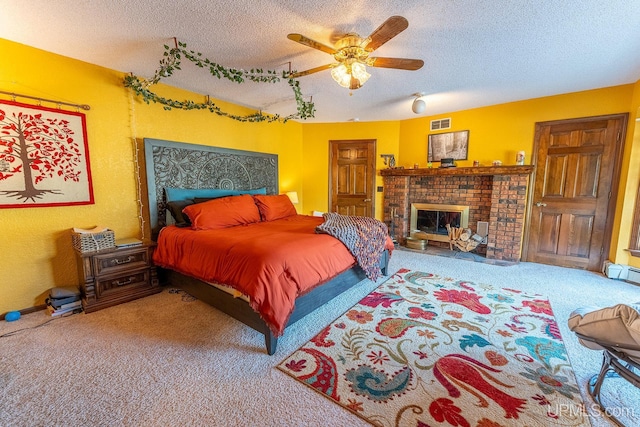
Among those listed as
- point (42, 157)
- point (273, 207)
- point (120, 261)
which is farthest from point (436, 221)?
point (42, 157)

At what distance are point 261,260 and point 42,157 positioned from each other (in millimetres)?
2448

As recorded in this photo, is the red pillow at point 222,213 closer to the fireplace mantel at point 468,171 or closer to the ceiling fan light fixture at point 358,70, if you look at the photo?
the ceiling fan light fixture at point 358,70

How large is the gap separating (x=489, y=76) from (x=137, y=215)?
4.53 meters

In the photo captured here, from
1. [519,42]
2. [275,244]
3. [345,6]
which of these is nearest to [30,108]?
[275,244]

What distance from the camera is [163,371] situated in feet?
5.65

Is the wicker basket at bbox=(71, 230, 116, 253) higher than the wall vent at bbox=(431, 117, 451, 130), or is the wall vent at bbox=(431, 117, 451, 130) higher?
the wall vent at bbox=(431, 117, 451, 130)

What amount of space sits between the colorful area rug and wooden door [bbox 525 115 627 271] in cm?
171

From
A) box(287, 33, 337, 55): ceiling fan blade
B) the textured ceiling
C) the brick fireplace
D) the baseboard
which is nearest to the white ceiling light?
the textured ceiling

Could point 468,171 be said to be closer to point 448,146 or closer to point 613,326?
point 448,146

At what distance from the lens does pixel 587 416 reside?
1.39 metres

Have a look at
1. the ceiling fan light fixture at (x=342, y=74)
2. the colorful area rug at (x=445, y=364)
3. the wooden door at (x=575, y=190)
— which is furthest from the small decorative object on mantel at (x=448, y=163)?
the ceiling fan light fixture at (x=342, y=74)

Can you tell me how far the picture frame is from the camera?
444 cm

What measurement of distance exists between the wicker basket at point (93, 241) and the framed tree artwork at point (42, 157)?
44 cm

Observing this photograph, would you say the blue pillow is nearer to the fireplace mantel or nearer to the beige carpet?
the beige carpet
